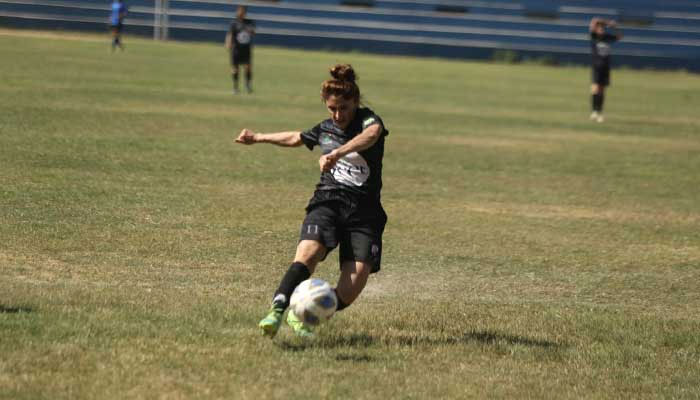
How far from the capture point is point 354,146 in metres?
6.94

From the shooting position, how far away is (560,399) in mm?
6152

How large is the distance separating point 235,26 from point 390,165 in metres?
13.7

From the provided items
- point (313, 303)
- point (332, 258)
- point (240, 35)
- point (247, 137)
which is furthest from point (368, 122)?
point (240, 35)

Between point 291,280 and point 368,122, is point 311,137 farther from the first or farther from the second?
point 291,280

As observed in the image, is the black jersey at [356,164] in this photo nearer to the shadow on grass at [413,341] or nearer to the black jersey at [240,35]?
the shadow on grass at [413,341]

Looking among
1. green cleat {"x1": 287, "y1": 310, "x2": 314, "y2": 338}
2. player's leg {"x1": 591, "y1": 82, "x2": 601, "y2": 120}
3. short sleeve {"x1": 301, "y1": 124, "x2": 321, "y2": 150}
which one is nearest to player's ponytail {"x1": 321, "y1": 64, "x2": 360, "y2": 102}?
short sleeve {"x1": 301, "y1": 124, "x2": 321, "y2": 150}

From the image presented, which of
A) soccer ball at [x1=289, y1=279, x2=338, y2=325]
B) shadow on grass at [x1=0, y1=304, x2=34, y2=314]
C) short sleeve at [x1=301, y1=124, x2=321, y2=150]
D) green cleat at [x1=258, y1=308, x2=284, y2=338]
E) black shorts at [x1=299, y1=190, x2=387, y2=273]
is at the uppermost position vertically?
short sleeve at [x1=301, y1=124, x2=321, y2=150]

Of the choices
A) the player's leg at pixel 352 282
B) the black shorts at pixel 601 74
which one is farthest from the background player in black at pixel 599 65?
the player's leg at pixel 352 282

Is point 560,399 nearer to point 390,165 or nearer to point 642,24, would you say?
point 390,165

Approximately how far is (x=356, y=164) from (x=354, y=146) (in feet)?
1.00

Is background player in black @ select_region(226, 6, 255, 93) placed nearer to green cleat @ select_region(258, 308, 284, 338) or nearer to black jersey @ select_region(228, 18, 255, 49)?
black jersey @ select_region(228, 18, 255, 49)

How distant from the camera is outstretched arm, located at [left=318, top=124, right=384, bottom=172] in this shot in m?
6.76

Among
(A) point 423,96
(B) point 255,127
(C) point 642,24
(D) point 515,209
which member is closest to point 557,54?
Result: (C) point 642,24

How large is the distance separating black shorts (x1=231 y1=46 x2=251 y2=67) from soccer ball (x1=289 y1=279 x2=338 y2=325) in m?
23.1
